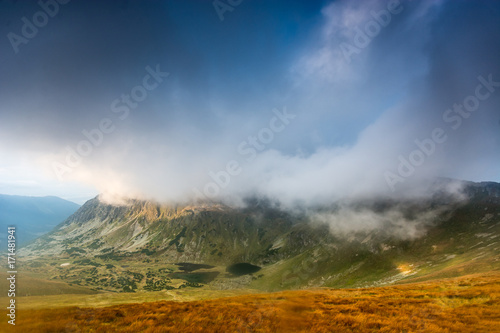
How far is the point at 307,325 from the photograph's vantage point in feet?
48.8

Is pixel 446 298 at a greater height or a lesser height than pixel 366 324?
lesser

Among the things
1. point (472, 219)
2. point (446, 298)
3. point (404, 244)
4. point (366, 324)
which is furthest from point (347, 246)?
point (366, 324)

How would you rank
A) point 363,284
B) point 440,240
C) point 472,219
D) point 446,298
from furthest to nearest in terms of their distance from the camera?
point 472,219 < point 440,240 < point 363,284 < point 446,298

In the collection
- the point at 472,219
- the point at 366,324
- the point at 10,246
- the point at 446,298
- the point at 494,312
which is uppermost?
the point at 10,246

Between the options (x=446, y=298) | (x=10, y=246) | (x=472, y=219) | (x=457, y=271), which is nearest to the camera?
(x=446, y=298)

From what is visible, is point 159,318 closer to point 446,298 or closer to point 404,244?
point 446,298

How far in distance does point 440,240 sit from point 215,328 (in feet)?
687

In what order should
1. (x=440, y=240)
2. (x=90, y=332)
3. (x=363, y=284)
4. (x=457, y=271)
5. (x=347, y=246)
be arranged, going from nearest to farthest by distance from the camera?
(x=90, y=332) → (x=457, y=271) → (x=363, y=284) → (x=440, y=240) → (x=347, y=246)

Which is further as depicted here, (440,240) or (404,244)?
(404,244)

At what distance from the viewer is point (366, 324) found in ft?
48.5

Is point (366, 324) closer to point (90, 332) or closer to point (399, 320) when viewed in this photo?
point (399, 320)

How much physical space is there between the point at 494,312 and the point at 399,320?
7.85 metres

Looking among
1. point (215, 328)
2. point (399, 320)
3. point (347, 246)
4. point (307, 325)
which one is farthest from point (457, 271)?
point (347, 246)

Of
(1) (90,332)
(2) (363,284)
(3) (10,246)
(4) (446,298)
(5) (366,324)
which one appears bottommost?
(2) (363,284)
